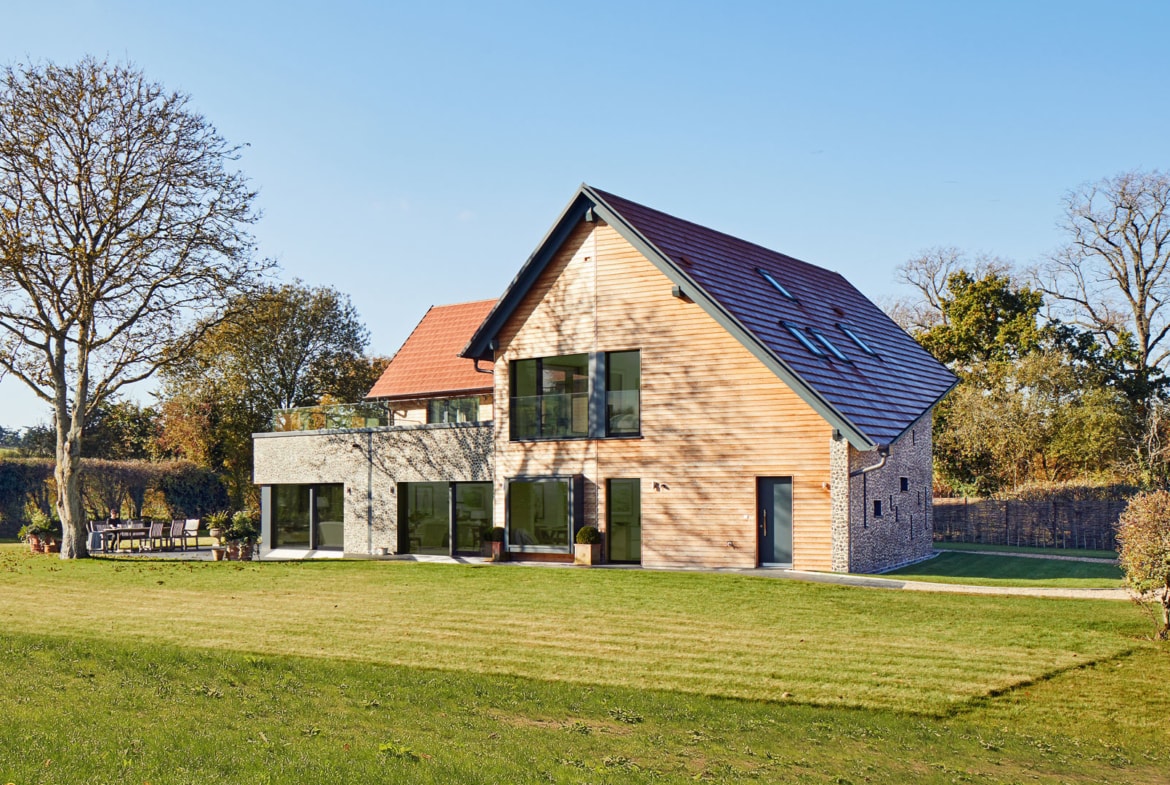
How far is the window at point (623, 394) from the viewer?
2312 cm

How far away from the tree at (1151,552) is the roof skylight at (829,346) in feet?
32.0

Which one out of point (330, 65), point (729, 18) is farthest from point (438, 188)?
point (729, 18)

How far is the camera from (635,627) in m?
14.5

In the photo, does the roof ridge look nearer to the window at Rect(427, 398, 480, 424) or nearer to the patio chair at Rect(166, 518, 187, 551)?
the window at Rect(427, 398, 480, 424)

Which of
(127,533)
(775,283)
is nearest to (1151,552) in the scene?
(775,283)

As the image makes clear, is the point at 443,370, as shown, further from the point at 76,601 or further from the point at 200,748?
the point at 200,748

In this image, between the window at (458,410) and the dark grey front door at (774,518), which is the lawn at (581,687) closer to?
the dark grey front door at (774,518)

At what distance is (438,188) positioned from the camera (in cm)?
2048

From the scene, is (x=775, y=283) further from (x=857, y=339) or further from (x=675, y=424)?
(x=675, y=424)

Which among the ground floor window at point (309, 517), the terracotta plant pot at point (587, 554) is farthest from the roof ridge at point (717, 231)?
the ground floor window at point (309, 517)

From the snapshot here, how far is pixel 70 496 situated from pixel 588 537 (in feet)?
48.4

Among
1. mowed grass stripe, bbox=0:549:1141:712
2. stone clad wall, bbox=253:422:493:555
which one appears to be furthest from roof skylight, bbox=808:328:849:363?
stone clad wall, bbox=253:422:493:555

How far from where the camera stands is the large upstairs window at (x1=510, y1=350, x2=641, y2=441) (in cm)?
2333

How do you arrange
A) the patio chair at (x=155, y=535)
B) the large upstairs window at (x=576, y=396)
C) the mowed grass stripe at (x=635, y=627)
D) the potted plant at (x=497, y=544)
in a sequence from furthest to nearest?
1. the patio chair at (x=155, y=535)
2. the potted plant at (x=497, y=544)
3. the large upstairs window at (x=576, y=396)
4. the mowed grass stripe at (x=635, y=627)
